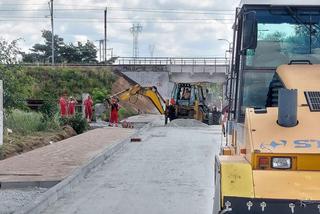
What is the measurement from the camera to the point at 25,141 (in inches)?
781

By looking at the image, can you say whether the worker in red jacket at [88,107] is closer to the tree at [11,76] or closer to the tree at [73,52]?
the tree at [11,76]

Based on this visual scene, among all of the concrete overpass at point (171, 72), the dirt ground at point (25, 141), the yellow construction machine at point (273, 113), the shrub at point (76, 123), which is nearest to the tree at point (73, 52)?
the concrete overpass at point (171, 72)

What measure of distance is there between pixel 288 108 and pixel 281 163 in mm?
539

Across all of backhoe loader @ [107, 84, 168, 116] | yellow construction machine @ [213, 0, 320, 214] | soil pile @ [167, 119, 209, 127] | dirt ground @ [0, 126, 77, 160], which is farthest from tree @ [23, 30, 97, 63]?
yellow construction machine @ [213, 0, 320, 214]

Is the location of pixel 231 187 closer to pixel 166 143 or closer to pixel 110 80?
pixel 166 143

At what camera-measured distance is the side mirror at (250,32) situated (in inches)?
259

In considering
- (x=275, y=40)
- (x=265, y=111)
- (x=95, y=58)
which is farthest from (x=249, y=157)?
(x=95, y=58)

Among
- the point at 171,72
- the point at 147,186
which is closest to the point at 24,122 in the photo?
the point at 147,186

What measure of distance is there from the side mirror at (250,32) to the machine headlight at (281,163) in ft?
5.66

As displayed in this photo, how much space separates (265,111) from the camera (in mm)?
6012


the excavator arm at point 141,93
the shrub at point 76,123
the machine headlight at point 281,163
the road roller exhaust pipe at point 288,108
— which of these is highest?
the road roller exhaust pipe at point 288,108

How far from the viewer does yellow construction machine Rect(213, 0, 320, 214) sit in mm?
4930

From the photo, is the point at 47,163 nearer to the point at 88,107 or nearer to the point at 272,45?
the point at 272,45

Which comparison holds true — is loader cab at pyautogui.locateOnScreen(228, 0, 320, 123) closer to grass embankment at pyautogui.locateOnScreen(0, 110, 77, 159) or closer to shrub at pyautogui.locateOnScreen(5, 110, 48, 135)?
grass embankment at pyautogui.locateOnScreen(0, 110, 77, 159)
